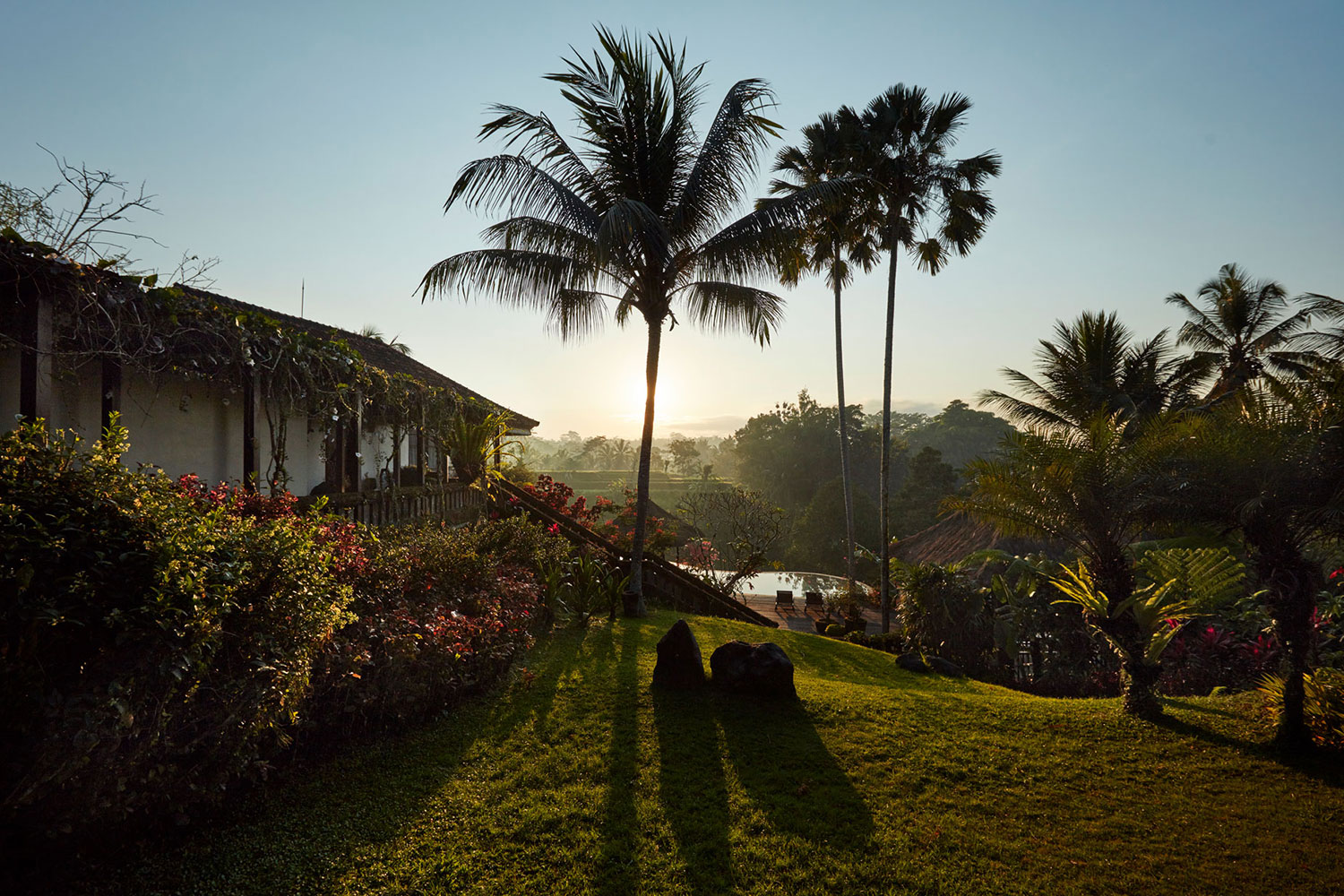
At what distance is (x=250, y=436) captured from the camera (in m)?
7.25

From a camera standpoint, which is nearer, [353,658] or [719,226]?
[353,658]

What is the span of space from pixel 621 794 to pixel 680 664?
2076 millimetres

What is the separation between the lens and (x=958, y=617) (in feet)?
40.3

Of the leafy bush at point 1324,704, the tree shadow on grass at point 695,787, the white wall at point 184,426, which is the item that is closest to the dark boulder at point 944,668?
the leafy bush at point 1324,704

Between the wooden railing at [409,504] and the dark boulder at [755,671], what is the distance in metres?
4.16

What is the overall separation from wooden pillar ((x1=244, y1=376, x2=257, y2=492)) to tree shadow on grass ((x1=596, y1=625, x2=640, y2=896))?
4470 millimetres

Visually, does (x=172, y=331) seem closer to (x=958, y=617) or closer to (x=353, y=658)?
(x=353, y=658)

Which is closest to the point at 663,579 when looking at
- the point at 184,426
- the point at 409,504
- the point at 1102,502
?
the point at 409,504

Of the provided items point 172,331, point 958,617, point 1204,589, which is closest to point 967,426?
point 958,617

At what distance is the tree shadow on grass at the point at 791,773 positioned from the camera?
3.89 m

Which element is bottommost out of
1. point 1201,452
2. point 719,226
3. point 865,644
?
point 865,644

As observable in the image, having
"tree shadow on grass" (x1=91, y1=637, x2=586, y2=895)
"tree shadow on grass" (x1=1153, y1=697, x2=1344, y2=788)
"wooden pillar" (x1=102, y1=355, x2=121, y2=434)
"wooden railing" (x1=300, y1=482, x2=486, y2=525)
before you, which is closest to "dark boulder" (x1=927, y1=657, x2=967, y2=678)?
"tree shadow on grass" (x1=1153, y1=697, x2=1344, y2=788)

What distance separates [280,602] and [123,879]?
1.29 metres

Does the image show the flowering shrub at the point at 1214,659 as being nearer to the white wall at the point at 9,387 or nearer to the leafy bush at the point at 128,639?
the leafy bush at the point at 128,639
